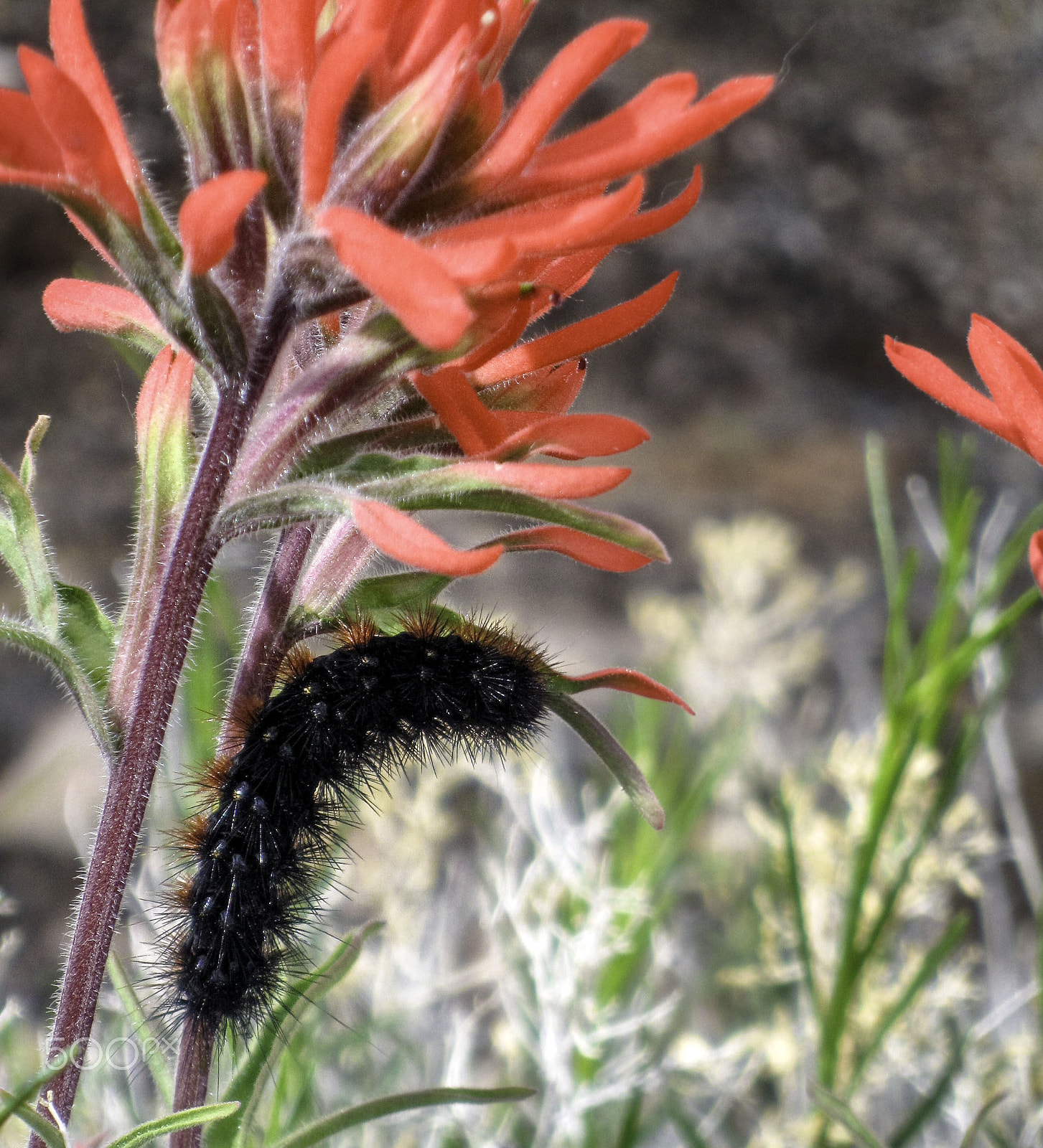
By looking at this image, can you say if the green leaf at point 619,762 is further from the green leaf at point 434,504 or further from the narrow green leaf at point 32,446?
the narrow green leaf at point 32,446

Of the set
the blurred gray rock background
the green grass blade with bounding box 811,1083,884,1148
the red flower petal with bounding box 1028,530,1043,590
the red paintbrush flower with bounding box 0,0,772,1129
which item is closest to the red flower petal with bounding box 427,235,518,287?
the red paintbrush flower with bounding box 0,0,772,1129

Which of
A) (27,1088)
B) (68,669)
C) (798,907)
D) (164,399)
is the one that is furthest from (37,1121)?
(798,907)

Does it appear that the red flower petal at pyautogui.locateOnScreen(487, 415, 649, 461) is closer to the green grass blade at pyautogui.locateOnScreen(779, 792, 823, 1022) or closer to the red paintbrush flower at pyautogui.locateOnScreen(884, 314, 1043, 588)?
the red paintbrush flower at pyautogui.locateOnScreen(884, 314, 1043, 588)

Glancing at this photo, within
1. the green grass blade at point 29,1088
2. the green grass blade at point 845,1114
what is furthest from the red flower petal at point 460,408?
the green grass blade at point 845,1114

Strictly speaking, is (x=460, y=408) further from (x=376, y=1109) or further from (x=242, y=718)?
→ (x=376, y=1109)

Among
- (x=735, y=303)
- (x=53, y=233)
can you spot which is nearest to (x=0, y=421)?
(x=53, y=233)

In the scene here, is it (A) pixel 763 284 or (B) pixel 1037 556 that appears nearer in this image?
(B) pixel 1037 556
